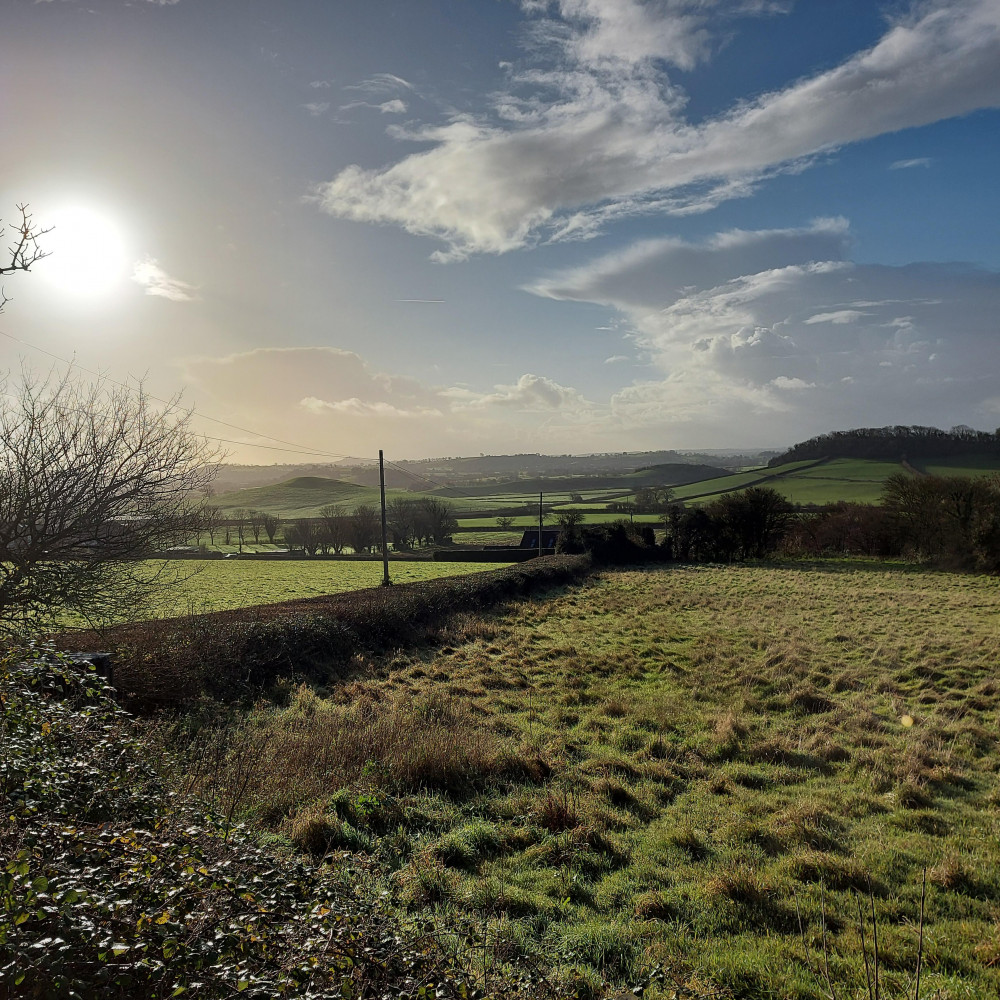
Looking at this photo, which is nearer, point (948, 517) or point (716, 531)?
point (948, 517)

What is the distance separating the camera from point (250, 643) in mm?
14227

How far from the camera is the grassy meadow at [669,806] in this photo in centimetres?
498

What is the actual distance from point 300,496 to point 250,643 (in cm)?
14207

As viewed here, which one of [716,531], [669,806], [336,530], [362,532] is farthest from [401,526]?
[669,806]

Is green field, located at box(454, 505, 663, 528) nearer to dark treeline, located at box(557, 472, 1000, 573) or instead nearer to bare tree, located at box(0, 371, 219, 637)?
dark treeline, located at box(557, 472, 1000, 573)

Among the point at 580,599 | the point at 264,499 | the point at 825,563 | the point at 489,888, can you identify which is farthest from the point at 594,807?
the point at 264,499

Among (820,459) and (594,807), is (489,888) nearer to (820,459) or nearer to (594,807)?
(594,807)

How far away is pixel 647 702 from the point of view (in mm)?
12531

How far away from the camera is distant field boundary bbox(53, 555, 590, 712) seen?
11594mm

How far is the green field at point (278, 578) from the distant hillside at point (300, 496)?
2535 inches

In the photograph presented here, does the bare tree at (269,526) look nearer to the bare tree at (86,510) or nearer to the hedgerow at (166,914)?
the bare tree at (86,510)

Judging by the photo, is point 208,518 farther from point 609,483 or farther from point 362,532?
point 609,483

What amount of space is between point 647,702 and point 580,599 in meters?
18.2

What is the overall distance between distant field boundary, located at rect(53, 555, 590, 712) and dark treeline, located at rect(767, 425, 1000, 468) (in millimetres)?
96184
